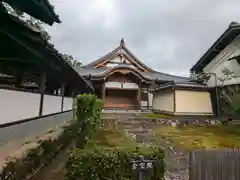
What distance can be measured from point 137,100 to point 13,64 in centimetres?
2297

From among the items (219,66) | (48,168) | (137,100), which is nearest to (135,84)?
(137,100)

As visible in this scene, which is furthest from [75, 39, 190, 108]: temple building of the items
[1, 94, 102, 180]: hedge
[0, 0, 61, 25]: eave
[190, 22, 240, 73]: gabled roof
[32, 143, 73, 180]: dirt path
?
[0, 0, 61, 25]: eave

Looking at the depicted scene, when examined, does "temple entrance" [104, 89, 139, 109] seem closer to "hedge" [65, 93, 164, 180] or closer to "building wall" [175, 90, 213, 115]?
"building wall" [175, 90, 213, 115]

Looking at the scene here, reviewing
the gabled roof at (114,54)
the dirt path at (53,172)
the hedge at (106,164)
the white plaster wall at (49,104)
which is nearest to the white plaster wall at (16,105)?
the white plaster wall at (49,104)

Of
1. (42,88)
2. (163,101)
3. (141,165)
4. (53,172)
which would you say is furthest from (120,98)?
(141,165)

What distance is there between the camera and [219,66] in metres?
21.2

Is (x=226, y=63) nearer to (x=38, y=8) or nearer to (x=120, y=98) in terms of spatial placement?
(x=120, y=98)

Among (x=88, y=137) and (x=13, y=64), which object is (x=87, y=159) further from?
(x=13, y=64)

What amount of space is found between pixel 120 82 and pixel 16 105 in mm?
24355

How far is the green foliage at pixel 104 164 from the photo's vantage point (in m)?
3.90

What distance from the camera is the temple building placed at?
28438 millimetres

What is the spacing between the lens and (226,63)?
798 inches

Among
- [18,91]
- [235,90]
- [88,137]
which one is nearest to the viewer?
[18,91]

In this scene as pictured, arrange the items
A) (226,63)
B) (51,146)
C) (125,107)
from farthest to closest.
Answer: (125,107), (226,63), (51,146)
